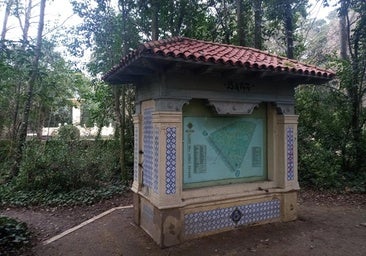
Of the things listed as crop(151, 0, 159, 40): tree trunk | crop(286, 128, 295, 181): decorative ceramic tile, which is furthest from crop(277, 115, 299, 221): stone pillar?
crop(151, 0, 159, 40): tree trunk

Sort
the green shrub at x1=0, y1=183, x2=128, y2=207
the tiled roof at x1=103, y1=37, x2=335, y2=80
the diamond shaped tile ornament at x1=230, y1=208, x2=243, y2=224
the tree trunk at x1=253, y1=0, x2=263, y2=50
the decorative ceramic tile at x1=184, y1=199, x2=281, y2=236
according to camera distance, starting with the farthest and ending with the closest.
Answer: the tree trunk at x1=253, y1=0, x2=263, y2=50, the green shrub at x1=0, y1=183, x2=128, y2=207, the diamond shaped tile ornament at x1=230, y1=208, x2=243, y2=224, the decorative ceramic tile at x1=184, y1=199, x2=281, y2=236, the tiled roof at x1=103, y1=37, x2=335, y2=80

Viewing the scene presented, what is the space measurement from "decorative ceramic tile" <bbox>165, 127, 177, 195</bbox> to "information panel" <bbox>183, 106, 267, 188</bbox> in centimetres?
35

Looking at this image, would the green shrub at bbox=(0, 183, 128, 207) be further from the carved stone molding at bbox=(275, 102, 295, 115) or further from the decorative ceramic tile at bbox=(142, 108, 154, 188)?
the carved stone molding at bbox=(275, 102, 295, 115)

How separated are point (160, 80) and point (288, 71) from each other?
2.22m

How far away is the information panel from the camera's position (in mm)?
5195

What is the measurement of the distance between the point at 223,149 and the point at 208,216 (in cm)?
124

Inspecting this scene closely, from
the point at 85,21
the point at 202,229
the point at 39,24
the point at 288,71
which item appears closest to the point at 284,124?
the point at 288,71

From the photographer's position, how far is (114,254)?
184 inches

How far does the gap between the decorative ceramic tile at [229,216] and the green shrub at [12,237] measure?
298 cm

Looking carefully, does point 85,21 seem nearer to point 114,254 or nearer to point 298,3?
point 298,3

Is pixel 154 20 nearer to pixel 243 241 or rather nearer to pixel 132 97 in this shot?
pixel 132 97

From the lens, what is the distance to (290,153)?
592 centimetres

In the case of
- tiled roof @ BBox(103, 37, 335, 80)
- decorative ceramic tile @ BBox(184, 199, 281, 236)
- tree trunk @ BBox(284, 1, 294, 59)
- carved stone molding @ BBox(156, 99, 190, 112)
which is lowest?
decorative ceramic tile @ BBox(184, 199, 281, 236)

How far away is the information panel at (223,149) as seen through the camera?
205 inches
